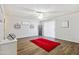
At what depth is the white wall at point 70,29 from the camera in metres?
5.82

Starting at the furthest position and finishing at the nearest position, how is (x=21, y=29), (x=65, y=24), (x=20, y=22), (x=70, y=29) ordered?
(x=21, y=29) → (x=20, y=22) → (x=65, y=24) → (x=70, y=29)

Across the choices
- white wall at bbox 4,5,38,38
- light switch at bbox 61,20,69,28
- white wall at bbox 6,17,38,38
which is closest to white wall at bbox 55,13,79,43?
light switch at bbox 61,20,69,28

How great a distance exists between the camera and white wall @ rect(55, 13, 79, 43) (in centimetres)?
582

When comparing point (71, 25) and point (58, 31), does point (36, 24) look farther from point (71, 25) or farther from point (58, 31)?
point (71, 25)

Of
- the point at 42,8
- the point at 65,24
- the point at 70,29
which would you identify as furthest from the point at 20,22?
the point at 70,29

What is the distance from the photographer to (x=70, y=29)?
20.9 ft

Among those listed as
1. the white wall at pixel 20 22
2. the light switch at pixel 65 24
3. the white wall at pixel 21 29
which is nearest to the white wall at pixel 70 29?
the light switch at pixel 65 24

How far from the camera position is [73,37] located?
611 cm

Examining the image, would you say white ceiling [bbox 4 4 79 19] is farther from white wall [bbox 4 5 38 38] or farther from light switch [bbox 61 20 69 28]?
light switch [bbox 61 20 69 28]

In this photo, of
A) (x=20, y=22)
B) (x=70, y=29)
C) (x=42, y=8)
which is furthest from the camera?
(x=20, y=22)

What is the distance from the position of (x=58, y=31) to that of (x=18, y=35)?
13.0 ft

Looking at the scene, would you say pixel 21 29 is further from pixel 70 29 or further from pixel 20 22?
pixel 70 29

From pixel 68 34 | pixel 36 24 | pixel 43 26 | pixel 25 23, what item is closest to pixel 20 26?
pixel 25 23

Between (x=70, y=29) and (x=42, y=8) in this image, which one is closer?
(x=42, y=8)
